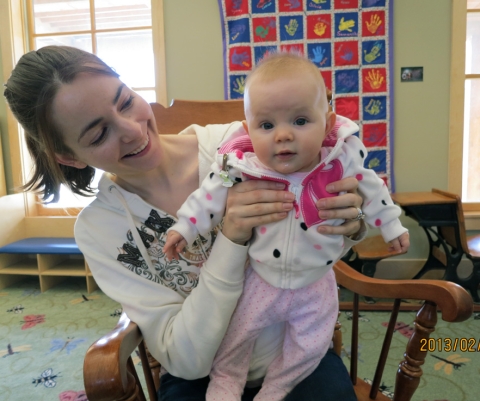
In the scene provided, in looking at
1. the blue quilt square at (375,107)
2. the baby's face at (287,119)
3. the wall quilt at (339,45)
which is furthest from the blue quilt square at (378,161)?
the baby's face at (287,119)

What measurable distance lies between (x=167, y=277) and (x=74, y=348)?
1.50 m

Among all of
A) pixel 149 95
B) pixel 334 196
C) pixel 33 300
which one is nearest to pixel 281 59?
pixel 334 196

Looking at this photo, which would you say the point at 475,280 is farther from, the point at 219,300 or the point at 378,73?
the point at 219,300

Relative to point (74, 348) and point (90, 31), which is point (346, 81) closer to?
point (90, 31)

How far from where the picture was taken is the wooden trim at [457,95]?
249 centimetres

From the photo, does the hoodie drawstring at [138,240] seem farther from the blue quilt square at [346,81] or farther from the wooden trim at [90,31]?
the wooden trim at [90,31]

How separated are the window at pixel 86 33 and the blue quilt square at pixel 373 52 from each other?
1.55 m

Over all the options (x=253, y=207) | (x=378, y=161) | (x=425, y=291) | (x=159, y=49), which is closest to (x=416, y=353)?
(x=425, y=291)

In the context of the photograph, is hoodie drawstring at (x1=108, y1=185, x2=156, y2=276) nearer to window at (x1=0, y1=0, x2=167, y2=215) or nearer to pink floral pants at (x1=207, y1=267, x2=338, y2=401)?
pink floral pants at (x1=207, y1=267, x2=338, y2=401)

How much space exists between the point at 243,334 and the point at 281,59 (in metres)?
0.61

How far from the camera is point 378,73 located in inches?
103

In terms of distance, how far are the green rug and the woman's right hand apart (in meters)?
1.31
